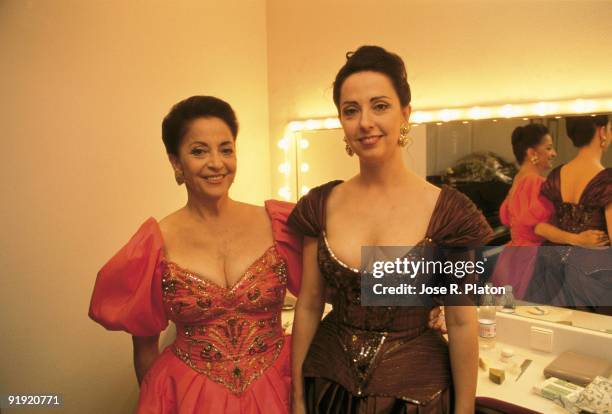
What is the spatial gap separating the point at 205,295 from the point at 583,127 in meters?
1.22

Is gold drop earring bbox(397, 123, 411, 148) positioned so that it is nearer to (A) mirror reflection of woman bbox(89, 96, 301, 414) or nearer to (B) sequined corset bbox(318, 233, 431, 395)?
(B) sequined corset bbox(318, 233, 431, 395)

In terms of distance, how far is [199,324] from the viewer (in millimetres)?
1148

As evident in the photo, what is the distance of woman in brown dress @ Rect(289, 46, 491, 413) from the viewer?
0.93m

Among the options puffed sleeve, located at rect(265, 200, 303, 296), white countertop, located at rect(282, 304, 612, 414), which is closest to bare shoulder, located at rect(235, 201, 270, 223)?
puffed sleeve, located at rect(265, 200, 303, 296)

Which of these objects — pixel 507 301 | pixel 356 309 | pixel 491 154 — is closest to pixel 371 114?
pixel 356 309

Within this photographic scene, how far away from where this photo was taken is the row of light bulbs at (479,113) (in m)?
1.39

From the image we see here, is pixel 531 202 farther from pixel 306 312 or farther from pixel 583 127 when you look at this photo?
pixel 306 312

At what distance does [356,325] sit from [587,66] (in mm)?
1111

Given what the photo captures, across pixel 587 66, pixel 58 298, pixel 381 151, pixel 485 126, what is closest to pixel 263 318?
pixel 381 151

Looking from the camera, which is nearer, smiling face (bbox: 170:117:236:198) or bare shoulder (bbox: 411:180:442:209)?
bare shoulder (bbox: 411:180:442:209)

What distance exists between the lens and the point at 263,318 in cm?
118

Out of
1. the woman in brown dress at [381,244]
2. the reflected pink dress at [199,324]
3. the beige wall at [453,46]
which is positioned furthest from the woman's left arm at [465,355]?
the beige wall at [453,46]

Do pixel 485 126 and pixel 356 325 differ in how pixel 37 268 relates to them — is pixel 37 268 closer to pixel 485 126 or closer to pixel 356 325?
pixel 356 325

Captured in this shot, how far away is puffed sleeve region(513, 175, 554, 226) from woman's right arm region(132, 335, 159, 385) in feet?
4.00
